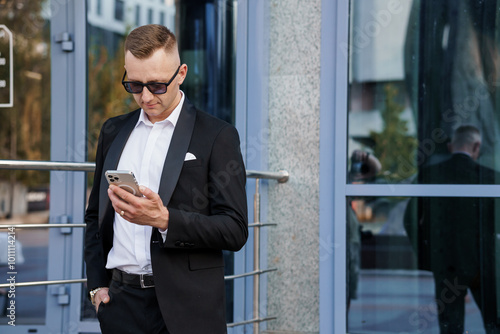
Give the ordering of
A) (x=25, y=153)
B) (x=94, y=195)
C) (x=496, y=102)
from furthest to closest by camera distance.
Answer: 1. (x=25, y=153)
2. (x=496, y=102)
3. (x=94, y=195)

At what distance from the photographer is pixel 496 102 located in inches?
163

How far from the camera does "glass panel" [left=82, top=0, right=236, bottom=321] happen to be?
4730 mm

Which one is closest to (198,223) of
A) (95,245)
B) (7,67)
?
(95,245)

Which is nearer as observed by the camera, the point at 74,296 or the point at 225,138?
the point at 225,138

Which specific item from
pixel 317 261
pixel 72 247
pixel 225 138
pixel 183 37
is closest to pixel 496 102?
pixel 317 261

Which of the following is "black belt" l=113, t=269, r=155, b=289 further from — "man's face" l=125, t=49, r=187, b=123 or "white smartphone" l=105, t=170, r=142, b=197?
"man's face" l=125, t=49, r=187, b=123

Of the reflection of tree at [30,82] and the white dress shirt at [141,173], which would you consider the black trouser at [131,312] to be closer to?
the white dress shirt at [141,173]

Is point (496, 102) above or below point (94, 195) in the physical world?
above

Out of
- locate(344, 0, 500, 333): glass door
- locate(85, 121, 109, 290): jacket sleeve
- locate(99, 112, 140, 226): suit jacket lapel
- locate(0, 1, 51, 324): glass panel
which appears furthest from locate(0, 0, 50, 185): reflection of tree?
locate(99, 112, 140, 226): suit jacket lapel

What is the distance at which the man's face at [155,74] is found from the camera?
6.96ft

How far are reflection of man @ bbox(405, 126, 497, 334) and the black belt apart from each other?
8.27 ft

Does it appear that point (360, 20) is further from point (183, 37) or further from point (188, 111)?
point (188, 111)

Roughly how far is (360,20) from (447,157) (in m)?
1.06

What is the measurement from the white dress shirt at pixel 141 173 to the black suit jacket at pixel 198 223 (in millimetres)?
72
